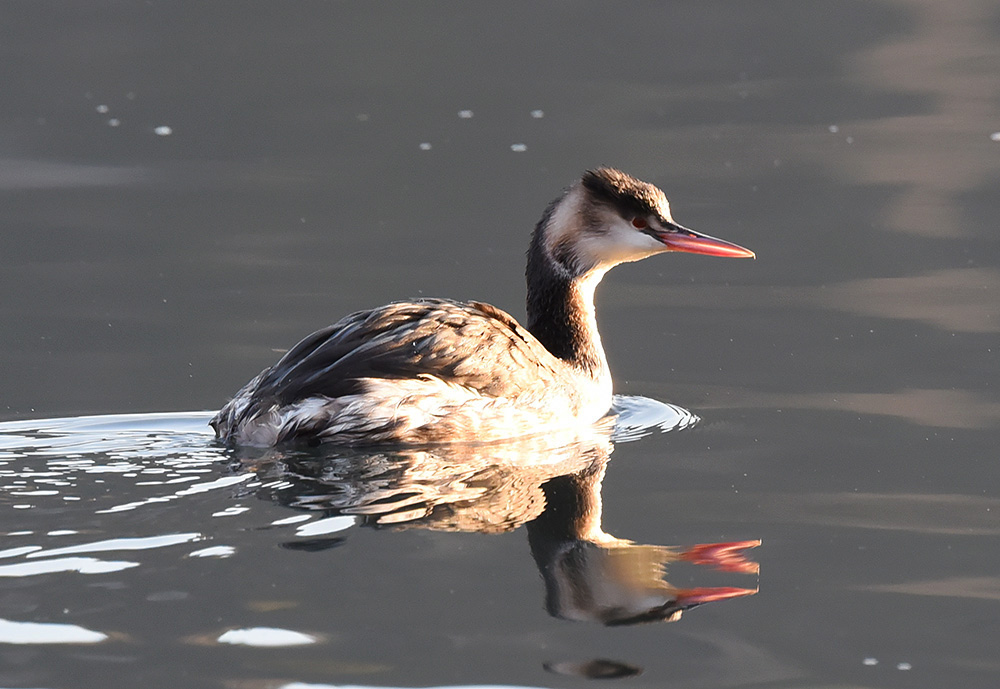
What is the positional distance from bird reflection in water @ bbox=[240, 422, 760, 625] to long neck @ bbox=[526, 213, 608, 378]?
71 cm

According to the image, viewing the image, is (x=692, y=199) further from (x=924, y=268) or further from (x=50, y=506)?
(x=50, y=506)

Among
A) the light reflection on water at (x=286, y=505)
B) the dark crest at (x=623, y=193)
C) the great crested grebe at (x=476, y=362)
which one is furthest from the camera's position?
the dark crest at (x=623, y=193)

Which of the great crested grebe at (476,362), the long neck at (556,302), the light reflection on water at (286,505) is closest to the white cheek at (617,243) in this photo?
the great crested grebe at (476,362)

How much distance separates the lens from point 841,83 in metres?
14.4

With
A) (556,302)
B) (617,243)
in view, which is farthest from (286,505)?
(617,243)

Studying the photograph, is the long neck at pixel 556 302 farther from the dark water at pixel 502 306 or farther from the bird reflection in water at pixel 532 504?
the bird reflection in water at pixel 532 504

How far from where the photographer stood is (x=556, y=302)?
25.9 ft

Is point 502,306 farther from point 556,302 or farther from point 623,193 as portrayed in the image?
point 623,193

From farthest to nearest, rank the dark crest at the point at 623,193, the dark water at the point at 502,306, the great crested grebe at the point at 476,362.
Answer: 1. the dark crest at the point at 623,193
2. the great crested grebe at the point at 476,362
3. the dark water at the point at 502,306

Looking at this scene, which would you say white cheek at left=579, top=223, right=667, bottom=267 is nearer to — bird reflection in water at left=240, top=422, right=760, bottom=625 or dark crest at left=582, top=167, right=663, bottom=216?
dark crest at left=582, top=167, right=663, bottom=216

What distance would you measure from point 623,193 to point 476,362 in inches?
54.4

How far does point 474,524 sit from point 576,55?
10287 mm

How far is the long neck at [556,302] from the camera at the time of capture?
7828 mm

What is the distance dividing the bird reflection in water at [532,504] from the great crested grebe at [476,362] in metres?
0.11
